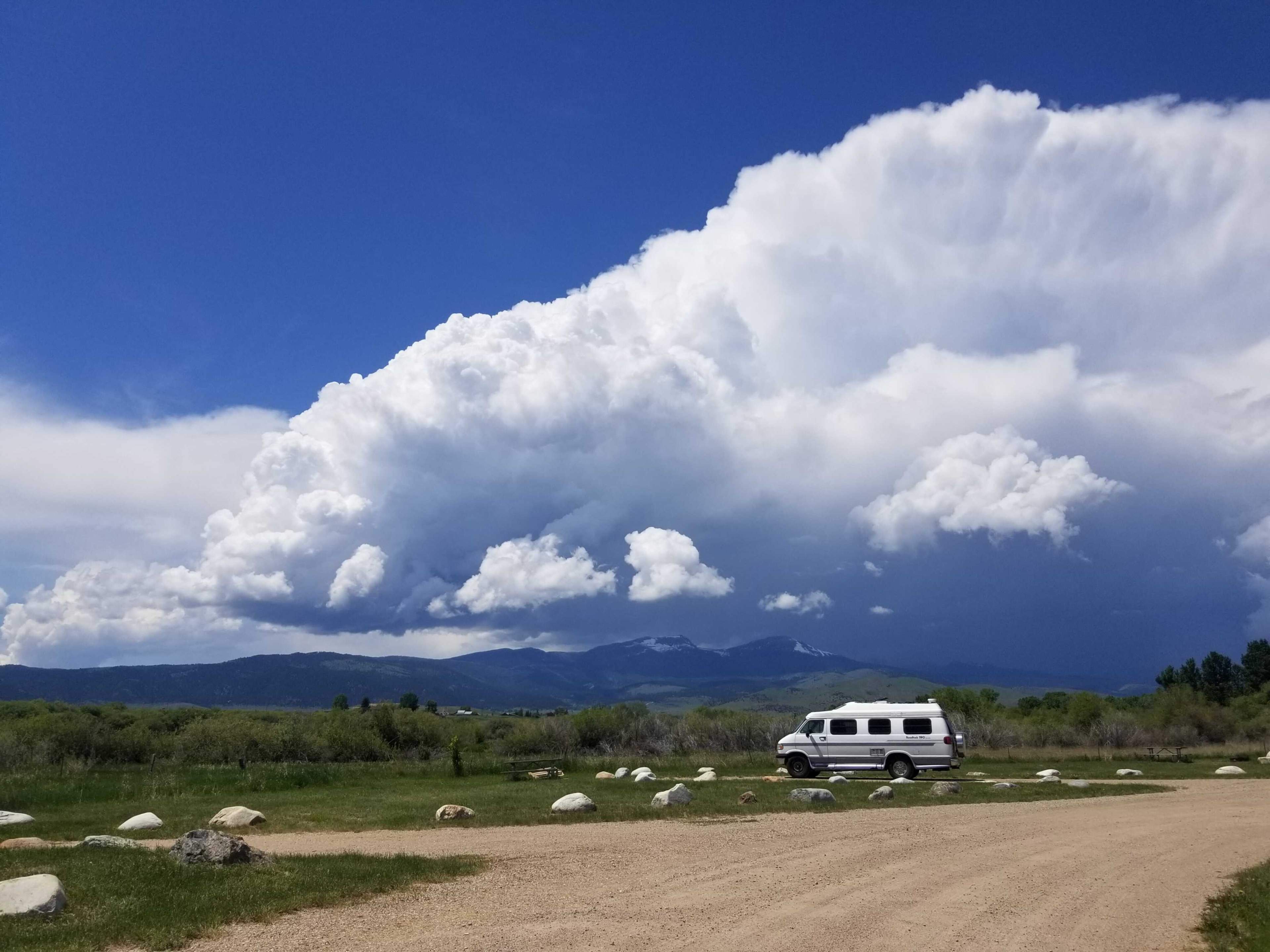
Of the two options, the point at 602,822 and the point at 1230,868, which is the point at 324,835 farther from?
the point at 1230,868

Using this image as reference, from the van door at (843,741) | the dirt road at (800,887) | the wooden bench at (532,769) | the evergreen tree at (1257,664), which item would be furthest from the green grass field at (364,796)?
the evergreen tree at (1257,664)

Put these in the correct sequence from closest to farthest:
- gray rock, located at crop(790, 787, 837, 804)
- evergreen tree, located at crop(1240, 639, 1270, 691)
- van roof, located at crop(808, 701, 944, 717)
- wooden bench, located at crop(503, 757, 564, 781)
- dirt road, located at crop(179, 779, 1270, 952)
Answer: dirt road, located at crop(179, 779, 1270, 952)
gray rock, located at crop(790, 787, 837, 804)
van roof, located at crop(808, 701, 944, 717)
wooden bench, located at crop(503, 757, 564, 781)
evergreen tree, located at crop(1240, 639, 1270, 691)

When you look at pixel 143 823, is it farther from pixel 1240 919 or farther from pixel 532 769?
pixel 532 769

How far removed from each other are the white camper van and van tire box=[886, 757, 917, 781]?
2 centimetres

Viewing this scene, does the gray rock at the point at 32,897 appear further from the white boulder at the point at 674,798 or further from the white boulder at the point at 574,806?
the white boulder at the point at 674,798

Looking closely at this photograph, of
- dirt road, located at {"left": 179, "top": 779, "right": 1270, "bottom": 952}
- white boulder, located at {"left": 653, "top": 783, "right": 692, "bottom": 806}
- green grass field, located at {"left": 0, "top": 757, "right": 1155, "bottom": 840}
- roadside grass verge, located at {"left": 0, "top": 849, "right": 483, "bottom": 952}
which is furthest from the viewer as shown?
white boulder, located at {"left": 653, "top": 783, "right": 692, "bottom": 806}

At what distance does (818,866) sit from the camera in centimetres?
1370

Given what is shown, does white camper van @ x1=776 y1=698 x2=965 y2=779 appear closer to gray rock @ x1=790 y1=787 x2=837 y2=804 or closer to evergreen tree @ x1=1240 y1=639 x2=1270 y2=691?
gray rock @ x1=790 y1=787 x2=837 y2=804

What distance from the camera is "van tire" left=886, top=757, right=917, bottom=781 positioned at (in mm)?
31344

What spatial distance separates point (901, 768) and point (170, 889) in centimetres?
2498

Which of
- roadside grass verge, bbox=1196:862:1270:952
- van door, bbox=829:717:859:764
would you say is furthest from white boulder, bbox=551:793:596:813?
roadside grass verge, bbox=1196:862:1270:952

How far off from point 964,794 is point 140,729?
144 feet

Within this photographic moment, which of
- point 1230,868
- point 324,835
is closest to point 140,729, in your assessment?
point 324,835

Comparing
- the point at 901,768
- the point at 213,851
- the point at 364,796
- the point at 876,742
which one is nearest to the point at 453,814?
the point at 364,796
